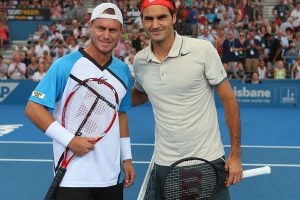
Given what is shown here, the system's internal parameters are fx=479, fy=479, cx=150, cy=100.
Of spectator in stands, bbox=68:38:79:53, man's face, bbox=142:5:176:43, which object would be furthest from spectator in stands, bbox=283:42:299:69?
man's face, bbox=142:5:176:43

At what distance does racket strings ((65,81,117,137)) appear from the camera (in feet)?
10.0

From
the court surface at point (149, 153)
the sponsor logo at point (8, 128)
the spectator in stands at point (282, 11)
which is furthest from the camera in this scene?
the spectator in stands at point (282, 11)

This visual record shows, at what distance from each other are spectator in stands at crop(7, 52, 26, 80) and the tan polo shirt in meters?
11.9

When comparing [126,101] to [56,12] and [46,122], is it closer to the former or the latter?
[46,122]

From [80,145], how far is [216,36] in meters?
13.5

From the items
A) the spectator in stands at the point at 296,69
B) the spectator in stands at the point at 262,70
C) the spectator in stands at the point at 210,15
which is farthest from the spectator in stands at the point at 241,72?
the spectator in stands at the point at 210,15

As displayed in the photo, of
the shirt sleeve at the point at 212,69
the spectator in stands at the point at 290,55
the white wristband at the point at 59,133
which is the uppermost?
the shirt sleeve at the point at 212,69

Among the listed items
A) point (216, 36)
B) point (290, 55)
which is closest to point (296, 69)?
point (290, 55)

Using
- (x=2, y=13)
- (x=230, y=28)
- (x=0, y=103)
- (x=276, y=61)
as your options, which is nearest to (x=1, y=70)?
(x=0, y=103)

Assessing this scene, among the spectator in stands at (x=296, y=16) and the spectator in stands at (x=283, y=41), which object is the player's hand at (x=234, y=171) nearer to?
the spectator in stands at (x=283, y=41)

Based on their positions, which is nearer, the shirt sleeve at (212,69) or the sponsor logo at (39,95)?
the sponsor logo at (39,95)

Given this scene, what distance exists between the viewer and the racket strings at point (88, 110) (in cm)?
306

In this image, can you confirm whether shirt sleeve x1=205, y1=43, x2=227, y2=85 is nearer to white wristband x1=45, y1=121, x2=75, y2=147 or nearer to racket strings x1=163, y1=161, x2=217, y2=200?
racket strings x1=163, y1=161, x2=217, y2=200

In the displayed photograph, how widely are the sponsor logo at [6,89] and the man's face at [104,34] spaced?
453 inches
